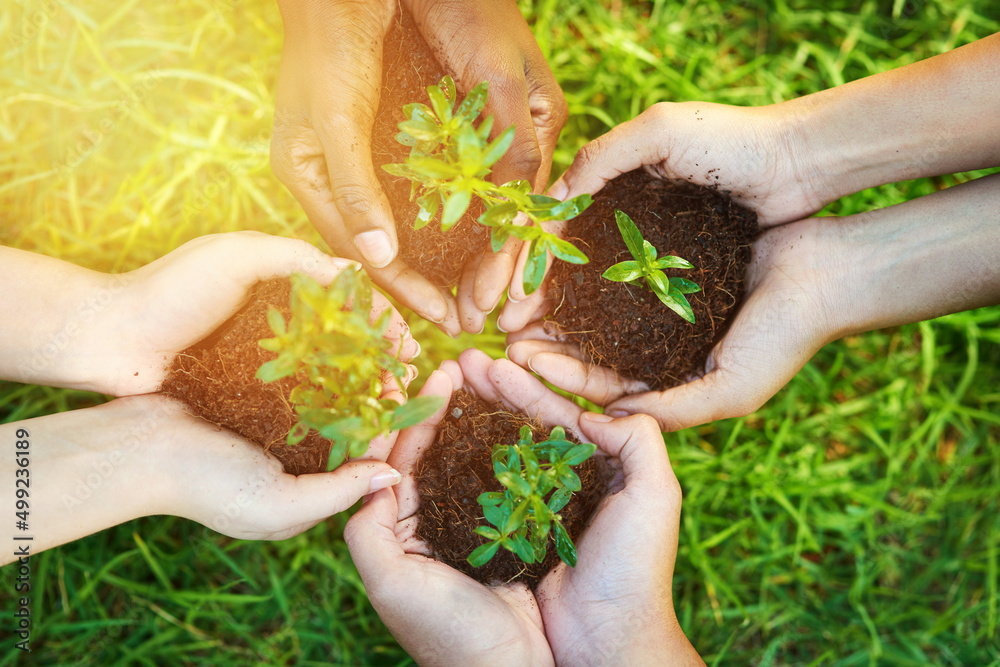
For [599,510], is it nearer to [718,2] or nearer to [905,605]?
[905,605]

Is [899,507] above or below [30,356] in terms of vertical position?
below

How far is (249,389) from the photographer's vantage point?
2.19 m

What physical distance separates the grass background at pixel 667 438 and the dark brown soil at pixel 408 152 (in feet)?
2.15

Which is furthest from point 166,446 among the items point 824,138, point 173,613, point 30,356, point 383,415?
point 824,138

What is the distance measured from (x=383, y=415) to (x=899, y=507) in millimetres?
2987

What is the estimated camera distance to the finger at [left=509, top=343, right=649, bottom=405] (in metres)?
2.55

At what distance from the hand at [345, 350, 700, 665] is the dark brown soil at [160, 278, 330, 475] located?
0.34m

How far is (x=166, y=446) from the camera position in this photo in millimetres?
2154

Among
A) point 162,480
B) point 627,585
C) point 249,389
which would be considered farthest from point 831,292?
point 162,480

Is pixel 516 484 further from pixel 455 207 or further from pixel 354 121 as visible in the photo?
pixel 354 121

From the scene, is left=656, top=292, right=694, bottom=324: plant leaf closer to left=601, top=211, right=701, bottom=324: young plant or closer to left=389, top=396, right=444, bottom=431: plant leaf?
left=601, top=211, right=701, bottom=324: young plant

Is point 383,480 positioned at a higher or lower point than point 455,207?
lower

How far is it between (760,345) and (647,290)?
52 centimetres

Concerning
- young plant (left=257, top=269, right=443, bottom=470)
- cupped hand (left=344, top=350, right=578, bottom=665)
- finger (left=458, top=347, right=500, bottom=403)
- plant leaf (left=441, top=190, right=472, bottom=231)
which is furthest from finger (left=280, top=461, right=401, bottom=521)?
plant leaf (left=441, top=190, right=472, bottom=231)
